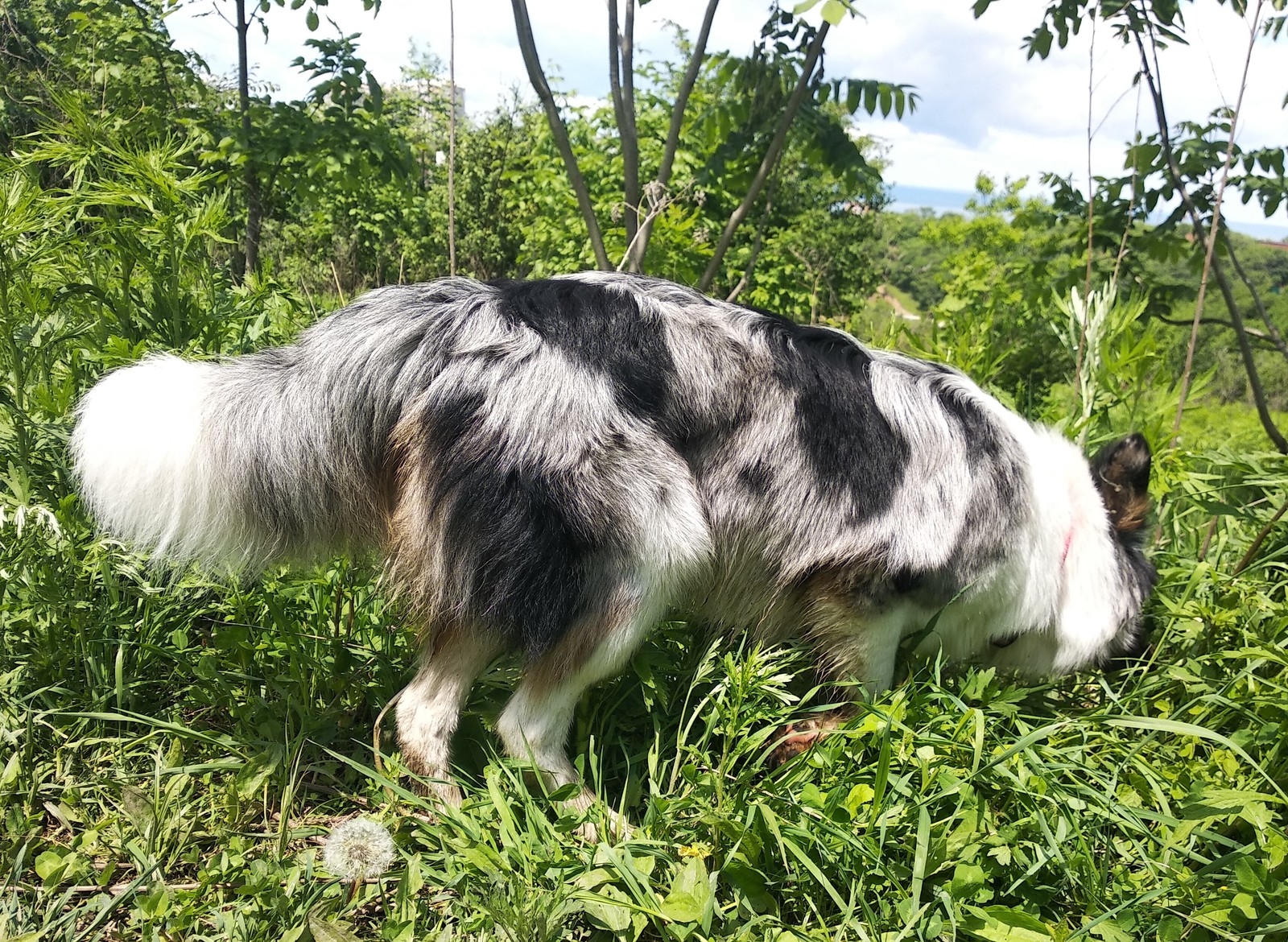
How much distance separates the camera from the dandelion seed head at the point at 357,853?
207 cm

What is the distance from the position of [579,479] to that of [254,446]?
0.87m

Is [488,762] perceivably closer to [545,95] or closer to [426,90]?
[545,95]

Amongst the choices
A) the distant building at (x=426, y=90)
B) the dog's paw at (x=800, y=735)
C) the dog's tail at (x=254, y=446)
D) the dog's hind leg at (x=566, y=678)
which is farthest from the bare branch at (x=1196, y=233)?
the distant building at (x=426, y=90)

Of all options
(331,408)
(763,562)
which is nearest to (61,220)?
(331,408)

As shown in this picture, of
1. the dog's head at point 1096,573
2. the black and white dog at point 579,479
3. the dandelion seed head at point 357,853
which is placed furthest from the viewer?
the dog's head at point 1096,573

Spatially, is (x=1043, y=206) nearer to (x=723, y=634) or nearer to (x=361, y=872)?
Result: (x=723, y=634)

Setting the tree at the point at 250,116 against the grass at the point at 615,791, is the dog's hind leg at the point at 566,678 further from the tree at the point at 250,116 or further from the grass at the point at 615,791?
the tree at the point at 250,116

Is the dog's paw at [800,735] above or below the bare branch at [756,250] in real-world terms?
below

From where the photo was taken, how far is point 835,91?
14.3 feet

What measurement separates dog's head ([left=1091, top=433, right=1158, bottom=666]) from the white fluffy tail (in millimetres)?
2938

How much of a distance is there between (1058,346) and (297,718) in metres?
5.50

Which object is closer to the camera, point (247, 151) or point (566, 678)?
point (566, 678)

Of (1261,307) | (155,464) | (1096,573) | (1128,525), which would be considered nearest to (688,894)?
(155,464)

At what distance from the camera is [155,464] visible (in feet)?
7.43
